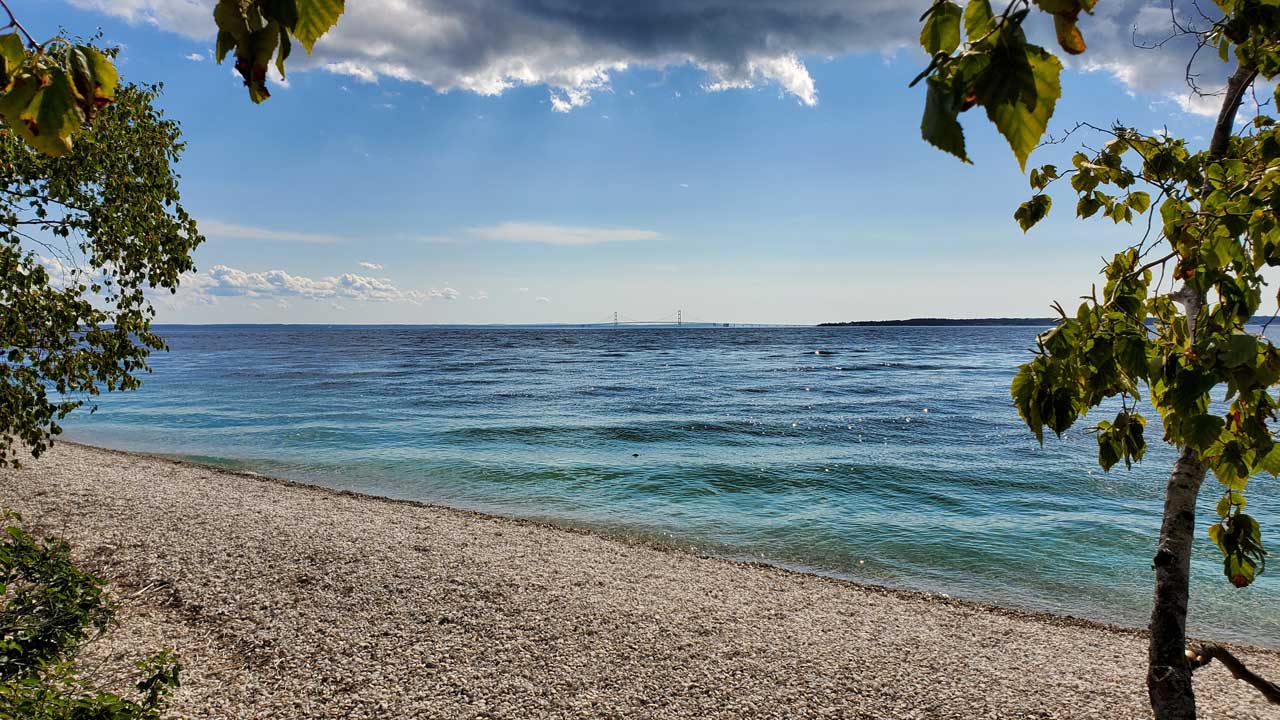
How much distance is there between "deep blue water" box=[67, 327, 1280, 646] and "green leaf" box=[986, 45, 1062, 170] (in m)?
11.6

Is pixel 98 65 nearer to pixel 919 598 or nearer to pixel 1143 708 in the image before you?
pixel 1143 708

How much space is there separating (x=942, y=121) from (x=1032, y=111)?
19 centimetres

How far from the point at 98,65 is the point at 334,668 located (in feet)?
22.6

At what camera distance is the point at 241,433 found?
1016 inches

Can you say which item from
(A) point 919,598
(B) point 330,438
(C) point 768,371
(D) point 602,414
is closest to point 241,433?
(B) point 330,438

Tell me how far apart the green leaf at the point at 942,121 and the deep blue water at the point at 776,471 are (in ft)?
38.4

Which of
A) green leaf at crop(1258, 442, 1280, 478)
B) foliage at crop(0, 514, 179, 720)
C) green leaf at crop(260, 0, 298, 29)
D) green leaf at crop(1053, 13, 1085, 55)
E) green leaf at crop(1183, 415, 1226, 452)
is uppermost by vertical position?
green leaf at crop(1053, 13, 1085, 55)

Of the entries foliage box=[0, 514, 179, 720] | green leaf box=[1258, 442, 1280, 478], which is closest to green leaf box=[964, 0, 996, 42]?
green leaf box=[1258, 442, 1280, 478]

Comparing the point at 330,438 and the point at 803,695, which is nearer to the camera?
the point at 803,695

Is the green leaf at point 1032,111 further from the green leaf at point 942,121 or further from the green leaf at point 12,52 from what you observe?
the green leaf at point 12,52

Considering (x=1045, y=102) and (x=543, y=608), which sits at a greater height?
(x=1045, y=102)

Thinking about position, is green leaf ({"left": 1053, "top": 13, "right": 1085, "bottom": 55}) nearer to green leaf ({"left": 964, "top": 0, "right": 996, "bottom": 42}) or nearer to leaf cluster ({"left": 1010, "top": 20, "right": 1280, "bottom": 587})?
green leaf ({"left": 964, "top": 0, "right": 996, "bottom": 42})

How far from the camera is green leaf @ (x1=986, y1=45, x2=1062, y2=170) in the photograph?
42.3 inches

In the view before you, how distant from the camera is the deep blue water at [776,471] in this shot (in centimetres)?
1233
